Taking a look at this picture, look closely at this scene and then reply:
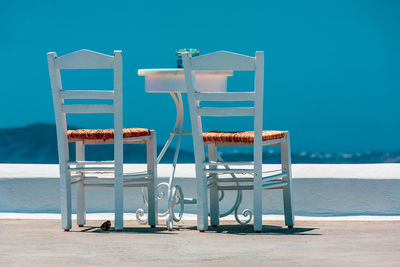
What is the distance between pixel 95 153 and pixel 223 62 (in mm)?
11814

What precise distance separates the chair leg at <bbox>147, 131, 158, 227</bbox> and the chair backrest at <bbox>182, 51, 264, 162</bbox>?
1.14 ft

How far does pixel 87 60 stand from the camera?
128 inches

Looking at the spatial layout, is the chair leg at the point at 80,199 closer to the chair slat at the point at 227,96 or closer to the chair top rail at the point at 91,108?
the chair top rail at the point at 91,108

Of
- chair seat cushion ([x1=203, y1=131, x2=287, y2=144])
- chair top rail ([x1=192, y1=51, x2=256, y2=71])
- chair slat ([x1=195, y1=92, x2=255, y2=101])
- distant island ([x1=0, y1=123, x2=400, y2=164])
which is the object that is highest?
chair top rail ([x1=192, y1=51, x2=256, y2=71])

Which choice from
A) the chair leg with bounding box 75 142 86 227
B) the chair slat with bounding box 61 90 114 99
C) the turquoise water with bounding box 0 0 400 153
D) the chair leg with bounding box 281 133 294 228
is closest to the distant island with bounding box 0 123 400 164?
the turquoise water with bounding box 0 0 400 153

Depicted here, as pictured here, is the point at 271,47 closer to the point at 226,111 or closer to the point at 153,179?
the point at 153,179

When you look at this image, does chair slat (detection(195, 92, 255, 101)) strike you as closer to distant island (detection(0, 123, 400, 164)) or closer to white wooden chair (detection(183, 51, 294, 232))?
white wooden chair (detection(183, 51, 294, 232))

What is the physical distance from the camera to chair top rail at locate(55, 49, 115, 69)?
3.22 m

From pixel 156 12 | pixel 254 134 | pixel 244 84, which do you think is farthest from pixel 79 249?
pixel 156 12

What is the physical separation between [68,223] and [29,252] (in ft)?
2.47

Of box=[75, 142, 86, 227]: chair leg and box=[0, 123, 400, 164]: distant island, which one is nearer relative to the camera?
box=[75, 142, 86, 227]: chair leg

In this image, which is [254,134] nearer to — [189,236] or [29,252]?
[189,236]

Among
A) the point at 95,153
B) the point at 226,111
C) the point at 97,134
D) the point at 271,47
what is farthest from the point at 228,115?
the point at 95,153

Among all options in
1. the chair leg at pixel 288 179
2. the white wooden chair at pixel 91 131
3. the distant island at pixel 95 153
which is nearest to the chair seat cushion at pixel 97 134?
the white wooden chair at pixel 91 131
